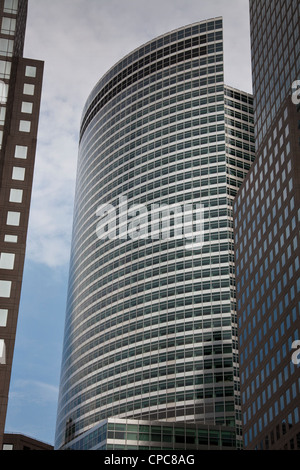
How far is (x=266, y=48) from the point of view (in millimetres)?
127500

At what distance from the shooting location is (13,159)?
87875mm

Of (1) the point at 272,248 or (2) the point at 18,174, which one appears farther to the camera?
(1) the point at 272,248

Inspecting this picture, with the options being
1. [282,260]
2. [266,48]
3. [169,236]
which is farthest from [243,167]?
[282,260]

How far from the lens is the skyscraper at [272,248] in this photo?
99375mm

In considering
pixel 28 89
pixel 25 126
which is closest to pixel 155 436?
pixel 25 126

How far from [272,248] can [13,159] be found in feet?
144

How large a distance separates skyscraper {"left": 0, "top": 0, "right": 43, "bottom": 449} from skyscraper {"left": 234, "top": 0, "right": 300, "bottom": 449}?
1535 inches

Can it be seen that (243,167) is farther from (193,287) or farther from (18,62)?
(18,62)

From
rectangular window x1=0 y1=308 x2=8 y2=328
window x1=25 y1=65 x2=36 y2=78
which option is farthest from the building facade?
window x1=25 y1=65 x2=36 y2=78

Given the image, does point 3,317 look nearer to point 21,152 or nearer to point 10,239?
point 10,239

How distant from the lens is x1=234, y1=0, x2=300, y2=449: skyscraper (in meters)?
99.4

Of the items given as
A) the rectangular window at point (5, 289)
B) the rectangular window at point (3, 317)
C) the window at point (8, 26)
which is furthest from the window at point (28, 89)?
the rectangular window at point (3, 317)

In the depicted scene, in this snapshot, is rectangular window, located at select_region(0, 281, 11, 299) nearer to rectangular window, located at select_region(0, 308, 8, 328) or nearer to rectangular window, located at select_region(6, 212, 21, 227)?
rectangular window, located at select_region(0, 308, 8, 328)
